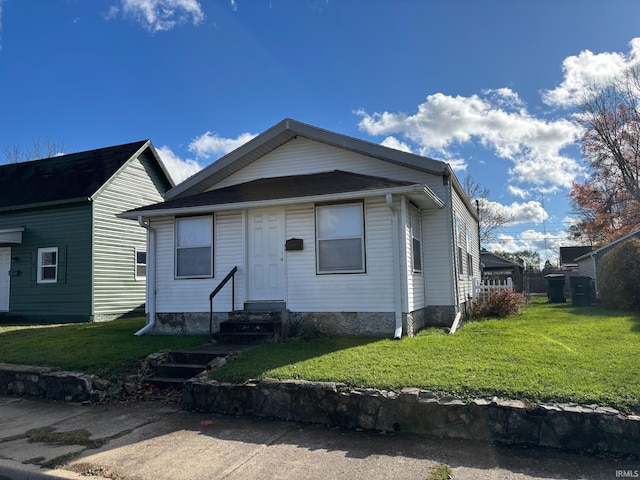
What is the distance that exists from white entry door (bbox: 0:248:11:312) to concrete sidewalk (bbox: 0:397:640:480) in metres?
12.2

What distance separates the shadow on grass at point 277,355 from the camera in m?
6.11

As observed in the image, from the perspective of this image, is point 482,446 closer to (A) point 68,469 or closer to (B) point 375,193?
(A) point 68,469

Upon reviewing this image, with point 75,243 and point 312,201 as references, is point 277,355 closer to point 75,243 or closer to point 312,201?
point 312,201

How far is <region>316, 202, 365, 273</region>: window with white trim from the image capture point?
8.96m

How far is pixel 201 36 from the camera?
11.8m

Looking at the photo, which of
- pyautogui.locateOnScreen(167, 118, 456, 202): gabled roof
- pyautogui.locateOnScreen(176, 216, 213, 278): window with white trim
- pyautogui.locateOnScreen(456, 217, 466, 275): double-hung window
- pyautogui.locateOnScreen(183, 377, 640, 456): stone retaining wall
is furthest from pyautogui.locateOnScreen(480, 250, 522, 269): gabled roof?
pyautogui.locateOnScreen(183, 377, 640, 456): stone retaining wall

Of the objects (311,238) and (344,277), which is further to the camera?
(311,238)

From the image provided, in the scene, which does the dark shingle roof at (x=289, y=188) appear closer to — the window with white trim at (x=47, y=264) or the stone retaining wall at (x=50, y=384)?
the stone retaining wall at (x=50, y=384)

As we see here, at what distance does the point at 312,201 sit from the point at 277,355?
3.19 metres

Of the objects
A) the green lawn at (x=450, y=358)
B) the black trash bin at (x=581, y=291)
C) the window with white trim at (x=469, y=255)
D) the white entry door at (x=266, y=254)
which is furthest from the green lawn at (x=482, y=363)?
the black trash bin at (x=581, y=291)

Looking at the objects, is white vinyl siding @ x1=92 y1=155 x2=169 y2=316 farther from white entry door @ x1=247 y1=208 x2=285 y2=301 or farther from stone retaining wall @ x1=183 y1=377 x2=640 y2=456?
stone retaining wall @ x1=183 y1=377 x2=640 y2=456

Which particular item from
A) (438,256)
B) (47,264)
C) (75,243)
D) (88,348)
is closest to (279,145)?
(438,256)

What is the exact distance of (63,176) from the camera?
54.0 feet

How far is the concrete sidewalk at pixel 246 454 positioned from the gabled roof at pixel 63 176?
36.2 feet
